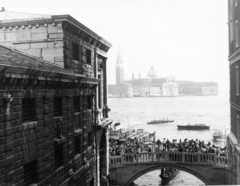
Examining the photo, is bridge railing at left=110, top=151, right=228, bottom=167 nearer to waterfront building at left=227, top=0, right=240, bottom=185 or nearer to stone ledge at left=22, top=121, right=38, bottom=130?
waterfront building at left=227, top=0, right=240, bottom=185

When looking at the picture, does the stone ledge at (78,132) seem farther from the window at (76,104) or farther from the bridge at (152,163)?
the bridge at (152,163)

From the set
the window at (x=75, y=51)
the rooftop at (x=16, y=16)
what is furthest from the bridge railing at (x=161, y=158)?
the rooftop at (x=16, y=16)

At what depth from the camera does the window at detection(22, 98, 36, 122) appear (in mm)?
12750

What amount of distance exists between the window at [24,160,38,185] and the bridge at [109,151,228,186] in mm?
14340

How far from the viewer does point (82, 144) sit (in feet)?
63.1

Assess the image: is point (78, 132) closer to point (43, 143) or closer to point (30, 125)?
point (43, 143)

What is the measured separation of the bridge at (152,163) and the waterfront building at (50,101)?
230 centimetres

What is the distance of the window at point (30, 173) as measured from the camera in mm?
12797

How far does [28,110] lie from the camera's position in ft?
43.0

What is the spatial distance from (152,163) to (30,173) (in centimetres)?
1598

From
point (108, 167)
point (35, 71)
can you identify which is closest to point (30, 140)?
point (35, 71)

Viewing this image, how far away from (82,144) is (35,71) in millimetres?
7767

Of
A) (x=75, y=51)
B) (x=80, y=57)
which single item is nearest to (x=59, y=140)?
(x=75, y=51)

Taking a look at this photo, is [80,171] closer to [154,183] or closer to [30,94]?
[30,94]
